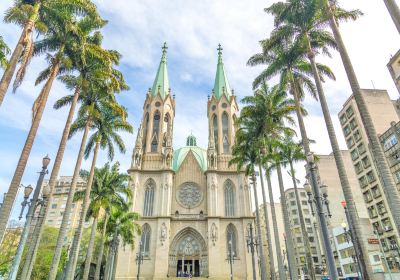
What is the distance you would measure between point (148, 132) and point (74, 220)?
128ft

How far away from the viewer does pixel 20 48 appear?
1350 cm

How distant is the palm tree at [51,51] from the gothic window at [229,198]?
105ft

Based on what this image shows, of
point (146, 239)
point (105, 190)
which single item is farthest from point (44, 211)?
point (146, 239)

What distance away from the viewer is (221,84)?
56.9 meters

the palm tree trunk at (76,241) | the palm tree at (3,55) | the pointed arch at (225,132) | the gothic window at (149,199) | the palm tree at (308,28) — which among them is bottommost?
the palm tree trunk at (76,241)

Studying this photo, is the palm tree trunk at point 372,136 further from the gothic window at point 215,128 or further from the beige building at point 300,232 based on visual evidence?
the beige building at point 300,232

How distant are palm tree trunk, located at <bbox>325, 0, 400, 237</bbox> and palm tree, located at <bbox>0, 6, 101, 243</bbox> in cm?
1408

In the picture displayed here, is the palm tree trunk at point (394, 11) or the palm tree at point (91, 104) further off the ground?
the palm tree at point (91, 104)

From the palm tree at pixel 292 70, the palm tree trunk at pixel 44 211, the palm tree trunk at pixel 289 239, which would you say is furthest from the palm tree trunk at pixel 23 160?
the palm tree trunk at pixel 289 239

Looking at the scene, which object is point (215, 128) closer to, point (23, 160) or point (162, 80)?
point (162, 80)

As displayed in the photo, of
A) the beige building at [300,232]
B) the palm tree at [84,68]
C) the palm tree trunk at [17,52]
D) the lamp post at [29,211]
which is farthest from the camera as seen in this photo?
the beige building at [300,232]

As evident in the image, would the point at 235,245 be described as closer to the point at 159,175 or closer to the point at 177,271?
the point at 177,271

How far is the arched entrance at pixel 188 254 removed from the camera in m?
40.2

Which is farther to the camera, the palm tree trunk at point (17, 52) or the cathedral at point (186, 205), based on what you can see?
the cathedral at point (186, 205)
